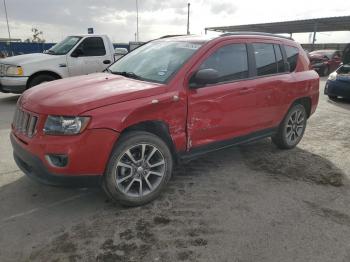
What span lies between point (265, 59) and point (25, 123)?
3211 mm

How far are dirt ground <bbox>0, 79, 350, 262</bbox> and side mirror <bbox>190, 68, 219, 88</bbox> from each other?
1.23m

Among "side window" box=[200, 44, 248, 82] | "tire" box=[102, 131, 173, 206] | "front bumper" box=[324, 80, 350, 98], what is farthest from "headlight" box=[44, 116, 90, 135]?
"front bumper" box=[324, 80, 350, 98]

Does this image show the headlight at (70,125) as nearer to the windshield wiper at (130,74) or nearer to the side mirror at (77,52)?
the windshield wiper at (130,74)

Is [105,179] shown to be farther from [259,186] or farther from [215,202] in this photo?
[259,186]

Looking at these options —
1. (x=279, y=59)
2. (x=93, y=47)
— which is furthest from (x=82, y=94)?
(x=93, y=47)

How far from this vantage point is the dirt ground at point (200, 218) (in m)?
2.88

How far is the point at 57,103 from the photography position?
3.22 metres

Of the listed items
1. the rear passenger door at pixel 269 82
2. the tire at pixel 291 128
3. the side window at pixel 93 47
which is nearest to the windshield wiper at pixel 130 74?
the rear passenger door at pixel 269 82

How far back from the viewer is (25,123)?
11.1 ft

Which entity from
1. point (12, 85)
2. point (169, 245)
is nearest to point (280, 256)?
point (169, 245)

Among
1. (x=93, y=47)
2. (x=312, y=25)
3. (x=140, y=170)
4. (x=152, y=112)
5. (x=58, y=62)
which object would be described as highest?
(x=312, y=25)

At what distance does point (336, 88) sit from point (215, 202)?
8.18 meters

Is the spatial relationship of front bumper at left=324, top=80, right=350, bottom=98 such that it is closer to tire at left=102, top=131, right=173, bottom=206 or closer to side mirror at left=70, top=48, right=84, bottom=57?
side mirror at left=70, top=48, right=84, bottom=57

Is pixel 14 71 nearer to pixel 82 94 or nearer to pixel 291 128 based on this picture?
pixel 82 94
